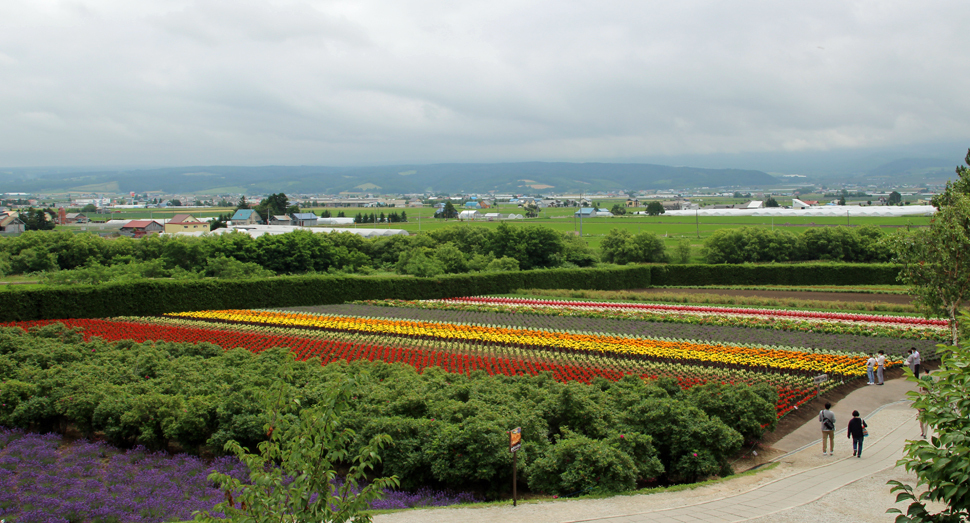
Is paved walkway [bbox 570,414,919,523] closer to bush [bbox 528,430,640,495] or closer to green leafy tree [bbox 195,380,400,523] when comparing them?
bush [bbox 528,430,640,495]

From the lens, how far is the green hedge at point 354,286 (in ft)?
97.2

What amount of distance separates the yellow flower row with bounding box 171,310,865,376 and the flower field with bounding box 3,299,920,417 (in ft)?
0.15

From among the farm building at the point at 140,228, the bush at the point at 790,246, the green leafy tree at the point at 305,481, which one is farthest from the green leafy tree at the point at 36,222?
the green leafy tree at the point at 305,481

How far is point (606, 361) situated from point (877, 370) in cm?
884

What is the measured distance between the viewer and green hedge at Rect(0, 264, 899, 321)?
29641mm

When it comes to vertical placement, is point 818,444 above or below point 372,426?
below

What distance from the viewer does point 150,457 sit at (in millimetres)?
11750

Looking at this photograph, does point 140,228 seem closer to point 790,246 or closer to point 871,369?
point 790,246

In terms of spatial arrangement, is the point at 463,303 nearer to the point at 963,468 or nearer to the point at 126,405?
the point at 126,405

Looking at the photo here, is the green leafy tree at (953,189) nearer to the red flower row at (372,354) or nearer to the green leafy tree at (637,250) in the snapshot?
the red flower row at (372,354)

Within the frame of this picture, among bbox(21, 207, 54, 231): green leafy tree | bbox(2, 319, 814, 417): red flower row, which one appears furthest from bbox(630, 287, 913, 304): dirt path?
bbox(21, 207, 54, 231): green leafy tree

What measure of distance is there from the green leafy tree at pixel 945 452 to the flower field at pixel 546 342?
35.3 feet

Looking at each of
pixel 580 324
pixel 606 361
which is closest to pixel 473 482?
pixel 606 361

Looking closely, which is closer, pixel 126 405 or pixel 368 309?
pixel 126 405
